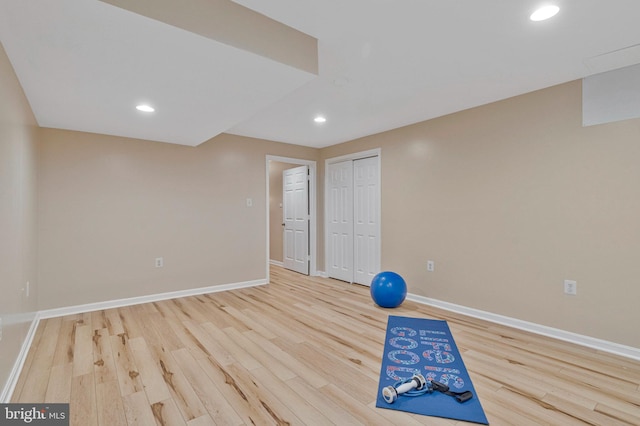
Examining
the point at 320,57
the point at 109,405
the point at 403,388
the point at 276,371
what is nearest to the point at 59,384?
the point at 109,405

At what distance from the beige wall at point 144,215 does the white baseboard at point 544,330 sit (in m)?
2.79

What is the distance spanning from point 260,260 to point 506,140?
12.1 feet

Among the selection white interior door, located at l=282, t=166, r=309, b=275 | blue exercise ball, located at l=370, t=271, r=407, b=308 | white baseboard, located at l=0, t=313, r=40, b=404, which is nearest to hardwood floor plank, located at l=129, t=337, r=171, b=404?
white baseboard, located at l=0, t=313, r=40, b=404

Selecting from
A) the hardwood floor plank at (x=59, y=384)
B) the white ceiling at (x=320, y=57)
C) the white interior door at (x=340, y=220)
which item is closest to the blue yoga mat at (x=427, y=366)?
the white interior door at (x=340, y=220)

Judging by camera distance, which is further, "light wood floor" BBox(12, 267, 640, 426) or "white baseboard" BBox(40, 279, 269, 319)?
"white baseboard" BBox(40, 279, 269, 319)

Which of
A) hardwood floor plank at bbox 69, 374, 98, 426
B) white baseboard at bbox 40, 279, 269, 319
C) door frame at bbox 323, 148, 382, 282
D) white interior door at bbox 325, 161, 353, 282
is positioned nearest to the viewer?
hardwood floor plank at bbox 69, 374, 98, 426

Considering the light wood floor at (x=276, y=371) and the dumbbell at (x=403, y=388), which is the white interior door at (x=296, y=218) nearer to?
the light wood floor at (x=276, y=371)

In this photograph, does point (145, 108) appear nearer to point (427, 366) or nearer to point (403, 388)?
point (403, 388)

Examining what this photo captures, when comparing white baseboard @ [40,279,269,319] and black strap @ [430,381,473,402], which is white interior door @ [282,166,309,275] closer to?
white baseboard @ [40,279,269,319]

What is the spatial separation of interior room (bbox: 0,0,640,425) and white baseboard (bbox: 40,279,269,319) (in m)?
0.03

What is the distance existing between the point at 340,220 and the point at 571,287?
10.3 feet

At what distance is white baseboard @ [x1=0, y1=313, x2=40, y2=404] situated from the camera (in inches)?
71.5

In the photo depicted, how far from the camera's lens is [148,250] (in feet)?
13.0

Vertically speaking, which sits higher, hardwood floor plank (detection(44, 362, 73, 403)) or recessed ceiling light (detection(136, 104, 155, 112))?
recessed ceiling light (detection(136, 104, 155, 112))
